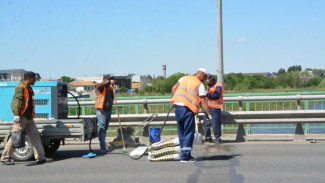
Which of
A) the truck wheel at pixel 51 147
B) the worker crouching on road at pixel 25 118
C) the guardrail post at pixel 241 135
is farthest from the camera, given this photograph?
the guardrail post at pixel 241 135

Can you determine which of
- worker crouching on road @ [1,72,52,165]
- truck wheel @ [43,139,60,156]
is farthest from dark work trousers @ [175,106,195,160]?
truck wheel @ [43,139,60,156]

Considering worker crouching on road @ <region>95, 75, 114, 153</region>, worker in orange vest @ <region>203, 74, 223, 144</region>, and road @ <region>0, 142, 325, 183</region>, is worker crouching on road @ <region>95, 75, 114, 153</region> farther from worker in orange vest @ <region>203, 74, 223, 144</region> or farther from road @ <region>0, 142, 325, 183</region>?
worker in orange vest @ <region>203, 74, 223, 144</region>

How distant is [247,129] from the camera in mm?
12938

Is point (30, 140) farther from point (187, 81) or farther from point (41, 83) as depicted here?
point (187, 81)

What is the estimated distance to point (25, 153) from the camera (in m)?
8.91

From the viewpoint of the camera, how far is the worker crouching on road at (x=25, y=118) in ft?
27.1

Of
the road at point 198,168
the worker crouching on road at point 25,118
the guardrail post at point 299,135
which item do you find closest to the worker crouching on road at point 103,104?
the road at point 198,168

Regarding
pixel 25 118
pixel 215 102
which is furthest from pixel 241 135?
pixel 25 118

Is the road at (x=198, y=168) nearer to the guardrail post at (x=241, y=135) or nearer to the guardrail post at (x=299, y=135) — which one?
the guardrail post at (x=299, y=135)

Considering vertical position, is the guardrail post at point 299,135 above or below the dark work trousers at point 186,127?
below

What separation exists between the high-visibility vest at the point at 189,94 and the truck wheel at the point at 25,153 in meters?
3.01

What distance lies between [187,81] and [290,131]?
598cm

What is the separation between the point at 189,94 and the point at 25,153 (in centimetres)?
346

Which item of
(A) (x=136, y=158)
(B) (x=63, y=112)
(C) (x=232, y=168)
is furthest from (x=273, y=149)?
(B) (x=63, y=112)
